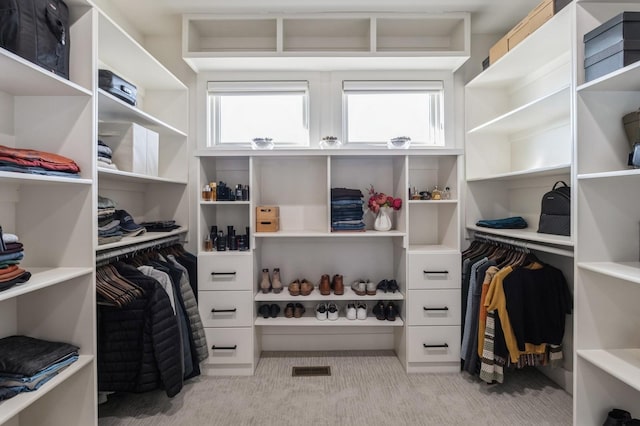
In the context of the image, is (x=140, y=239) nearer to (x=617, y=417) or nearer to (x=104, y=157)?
(x=104, y=157)

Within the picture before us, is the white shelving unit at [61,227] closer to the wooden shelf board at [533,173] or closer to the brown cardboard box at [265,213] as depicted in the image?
the brown cardboard box at [265,213]

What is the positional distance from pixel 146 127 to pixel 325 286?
1946mm

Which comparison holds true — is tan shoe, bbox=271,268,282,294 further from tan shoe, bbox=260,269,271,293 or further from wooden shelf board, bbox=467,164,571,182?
wooden shelf board, bbox=467,164,571,182

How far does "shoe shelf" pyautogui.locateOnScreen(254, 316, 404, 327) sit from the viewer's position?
2571 mm

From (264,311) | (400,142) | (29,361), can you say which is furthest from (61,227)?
(400,142)

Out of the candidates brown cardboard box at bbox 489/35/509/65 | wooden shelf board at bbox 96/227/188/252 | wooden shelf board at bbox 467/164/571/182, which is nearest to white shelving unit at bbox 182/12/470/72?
brown cardboard box at bbox 489/35/509/65

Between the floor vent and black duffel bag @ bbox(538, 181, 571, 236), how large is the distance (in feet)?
6.06

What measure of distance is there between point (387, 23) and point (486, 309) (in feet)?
7.70

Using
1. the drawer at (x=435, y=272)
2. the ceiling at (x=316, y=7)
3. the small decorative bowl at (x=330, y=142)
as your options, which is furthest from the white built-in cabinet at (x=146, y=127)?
the drawer at (x=435, y=272)

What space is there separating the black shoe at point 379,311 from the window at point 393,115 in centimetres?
145

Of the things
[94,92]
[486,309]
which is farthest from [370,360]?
[94,92]

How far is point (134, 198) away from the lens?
2.71 m

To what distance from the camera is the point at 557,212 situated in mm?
2035

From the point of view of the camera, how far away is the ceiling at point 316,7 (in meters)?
2.46
